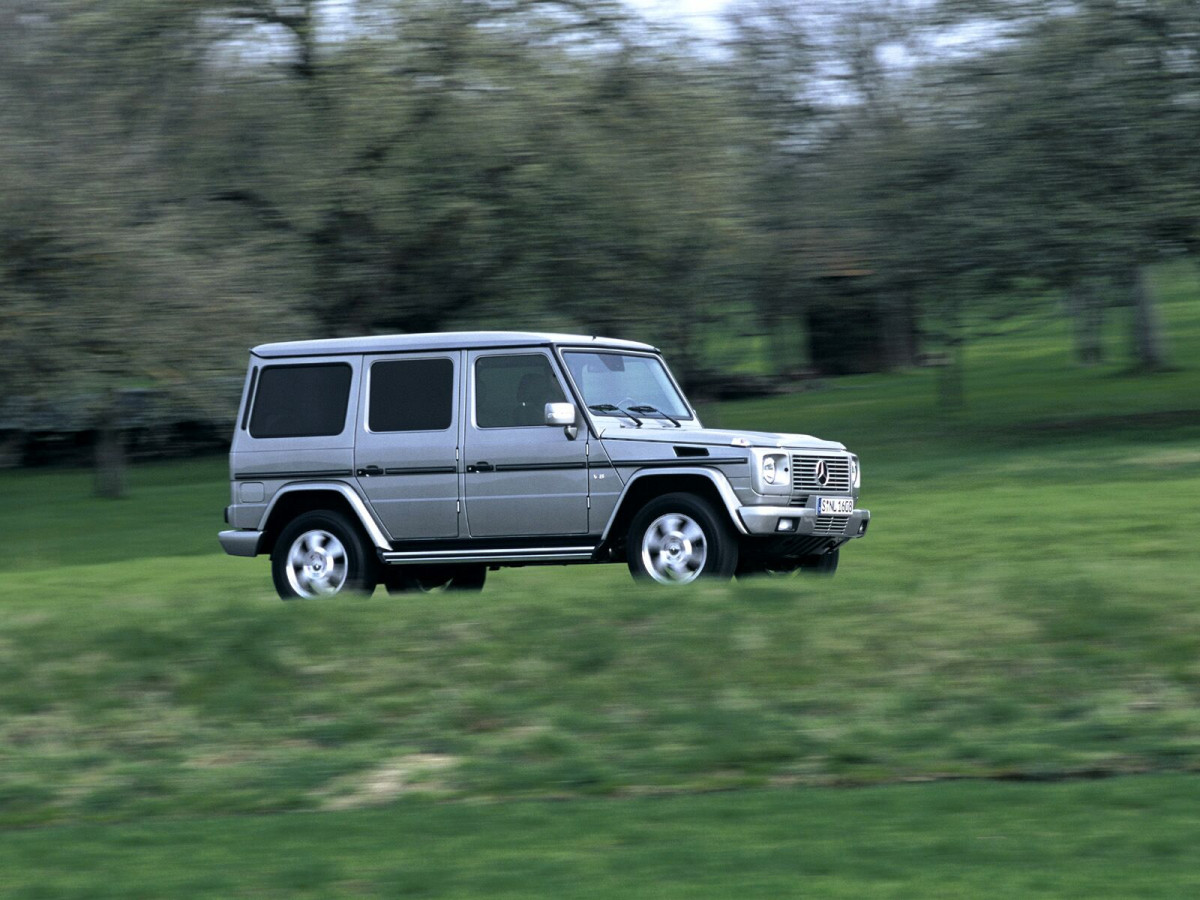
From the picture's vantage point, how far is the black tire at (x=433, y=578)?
41.1 ft

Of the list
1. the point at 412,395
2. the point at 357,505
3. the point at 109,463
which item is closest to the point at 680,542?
the point at 412,395

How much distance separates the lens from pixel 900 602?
33.2ft

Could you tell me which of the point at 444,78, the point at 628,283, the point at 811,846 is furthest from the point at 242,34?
the point at 811,846

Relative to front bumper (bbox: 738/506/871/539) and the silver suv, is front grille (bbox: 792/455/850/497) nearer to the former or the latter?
the silver suv

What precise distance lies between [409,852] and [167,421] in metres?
A: 30.1

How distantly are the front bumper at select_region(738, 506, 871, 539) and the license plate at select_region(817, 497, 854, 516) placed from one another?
3cm

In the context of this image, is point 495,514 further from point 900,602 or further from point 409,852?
point 409,852

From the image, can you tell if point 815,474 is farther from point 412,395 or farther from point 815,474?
point 412,395

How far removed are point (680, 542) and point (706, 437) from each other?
731 millimetres

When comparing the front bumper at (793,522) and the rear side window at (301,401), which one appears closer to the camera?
the front bumper at (793,522)

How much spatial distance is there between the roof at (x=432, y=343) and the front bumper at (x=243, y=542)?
134cm

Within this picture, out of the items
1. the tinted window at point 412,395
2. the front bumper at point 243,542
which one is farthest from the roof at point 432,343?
the front bumper at point 243,542

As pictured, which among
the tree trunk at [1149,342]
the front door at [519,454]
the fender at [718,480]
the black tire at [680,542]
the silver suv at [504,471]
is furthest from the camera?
the tree trunk at [1149,342]

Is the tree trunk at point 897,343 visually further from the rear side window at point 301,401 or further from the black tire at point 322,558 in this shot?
the black tire at point 322,558
